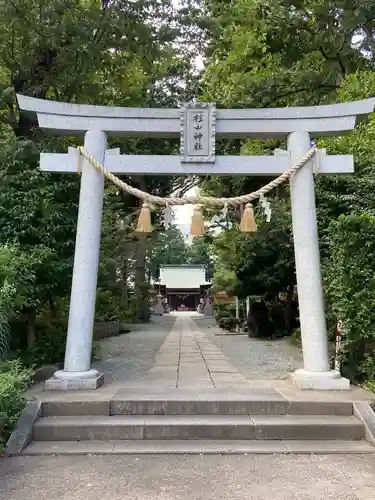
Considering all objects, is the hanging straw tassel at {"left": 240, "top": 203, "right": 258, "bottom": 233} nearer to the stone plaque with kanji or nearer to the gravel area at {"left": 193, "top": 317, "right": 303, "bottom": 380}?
the stone plaque with kanji

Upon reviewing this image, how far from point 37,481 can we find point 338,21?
11.2 metres

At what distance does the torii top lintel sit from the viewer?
255 inches

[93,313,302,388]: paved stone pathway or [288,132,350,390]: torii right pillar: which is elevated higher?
[288,132,350,390]: torii right pillar

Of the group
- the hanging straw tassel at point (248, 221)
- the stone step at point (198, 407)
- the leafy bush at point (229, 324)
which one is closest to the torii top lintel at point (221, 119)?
the hanging straw tassel at point (248, 221)

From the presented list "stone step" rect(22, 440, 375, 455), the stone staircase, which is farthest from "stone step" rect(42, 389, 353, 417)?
"stone step" rect(22, 440, 375, 455)

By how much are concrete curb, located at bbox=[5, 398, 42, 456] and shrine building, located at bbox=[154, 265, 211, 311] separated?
4069cm

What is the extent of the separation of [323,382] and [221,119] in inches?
155

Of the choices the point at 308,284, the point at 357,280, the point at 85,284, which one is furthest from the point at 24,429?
the point at 357,280

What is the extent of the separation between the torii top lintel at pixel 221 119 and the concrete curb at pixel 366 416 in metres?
3.77

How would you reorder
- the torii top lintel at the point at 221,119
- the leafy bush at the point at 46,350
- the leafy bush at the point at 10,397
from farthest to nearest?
the leafy bush at the point at 46,350 → the torii top lintel at the point at 221,119 → the leafy bush at the point at 10,397

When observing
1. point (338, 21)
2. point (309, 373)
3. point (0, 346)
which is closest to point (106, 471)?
point (0, 346)

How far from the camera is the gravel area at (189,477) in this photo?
3.59m

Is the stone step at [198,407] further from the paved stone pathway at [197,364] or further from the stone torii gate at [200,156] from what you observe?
the stone torii gate at [200,156]

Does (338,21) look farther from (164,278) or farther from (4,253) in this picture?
(164,278)
